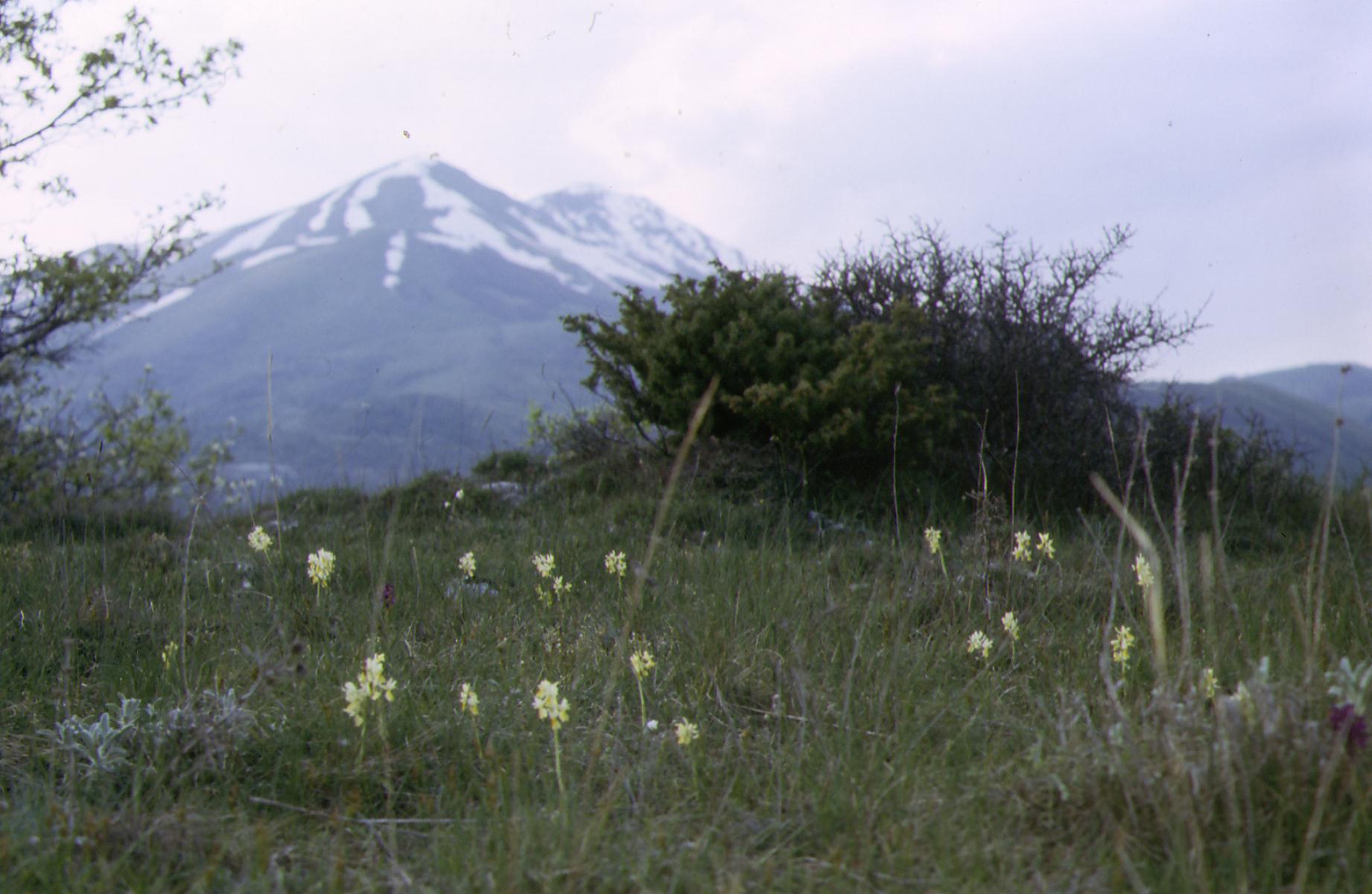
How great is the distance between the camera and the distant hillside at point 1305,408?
8668 millimetres

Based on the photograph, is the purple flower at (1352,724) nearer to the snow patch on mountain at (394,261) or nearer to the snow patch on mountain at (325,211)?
the snow patch on mountain at (394,261)

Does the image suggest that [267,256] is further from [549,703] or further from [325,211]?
[549,703]

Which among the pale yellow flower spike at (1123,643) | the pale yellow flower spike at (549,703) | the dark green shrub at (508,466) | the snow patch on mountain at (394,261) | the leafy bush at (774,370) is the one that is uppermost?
the snow patch on mountain at (394,261)

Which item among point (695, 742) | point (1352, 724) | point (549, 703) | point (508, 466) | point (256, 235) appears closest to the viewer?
point (1352, 724)

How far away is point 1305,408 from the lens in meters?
55.2

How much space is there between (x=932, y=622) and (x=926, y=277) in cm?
580

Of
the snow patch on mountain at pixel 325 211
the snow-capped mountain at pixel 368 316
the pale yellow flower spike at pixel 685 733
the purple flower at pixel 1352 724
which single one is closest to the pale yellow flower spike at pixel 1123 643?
the purple flower at pixel 1352 724

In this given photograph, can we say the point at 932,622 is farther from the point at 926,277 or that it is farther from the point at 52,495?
the point at 52,495

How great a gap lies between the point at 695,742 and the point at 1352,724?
1.47m

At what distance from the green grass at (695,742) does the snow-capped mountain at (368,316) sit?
52.7m

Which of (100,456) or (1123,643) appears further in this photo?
(100,456)

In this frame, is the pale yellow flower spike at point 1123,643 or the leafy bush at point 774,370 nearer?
the pale yellow flower spike at point 1123,643

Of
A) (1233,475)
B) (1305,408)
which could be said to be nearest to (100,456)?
(1233,475)

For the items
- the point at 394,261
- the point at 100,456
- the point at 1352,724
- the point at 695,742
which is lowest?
the point at 695,742
